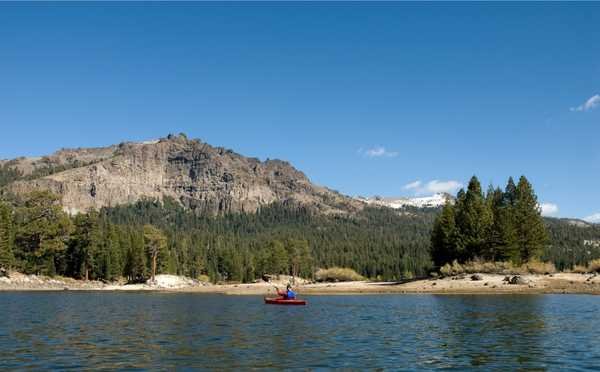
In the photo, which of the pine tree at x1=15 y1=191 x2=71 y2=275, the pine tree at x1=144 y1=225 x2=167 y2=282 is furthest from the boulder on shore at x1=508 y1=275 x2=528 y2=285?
the pine tree at x1=15 y1=191 x2=71 y2=275

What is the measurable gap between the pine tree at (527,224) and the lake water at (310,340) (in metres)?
52.6

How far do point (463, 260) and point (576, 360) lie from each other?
84568 millimetres

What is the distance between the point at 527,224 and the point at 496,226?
7070mm

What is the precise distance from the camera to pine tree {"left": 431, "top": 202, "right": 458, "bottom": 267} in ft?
366

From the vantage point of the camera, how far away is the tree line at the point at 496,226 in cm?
10419

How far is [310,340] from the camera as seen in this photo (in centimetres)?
3566

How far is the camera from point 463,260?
109812mm

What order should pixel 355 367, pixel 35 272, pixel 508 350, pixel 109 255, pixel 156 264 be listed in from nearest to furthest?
pixel 355 367 < pixel 508 350 < pixel 35 272 < pixel 109 255 < pixel 156 264

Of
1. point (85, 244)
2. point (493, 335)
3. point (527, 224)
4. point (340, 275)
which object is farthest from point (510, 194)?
point (85, 244)

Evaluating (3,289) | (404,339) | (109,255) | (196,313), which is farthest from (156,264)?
(404,339)

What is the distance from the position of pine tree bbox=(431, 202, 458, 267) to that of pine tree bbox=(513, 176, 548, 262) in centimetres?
1202

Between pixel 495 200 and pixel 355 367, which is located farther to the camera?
pixel 495 200

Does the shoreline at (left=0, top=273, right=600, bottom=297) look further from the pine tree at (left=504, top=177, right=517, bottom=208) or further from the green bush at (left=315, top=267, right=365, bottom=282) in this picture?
the green bush at (left=315, top=267, right=365, bottom=282)

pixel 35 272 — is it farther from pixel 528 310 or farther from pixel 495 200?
pixel 528 310
